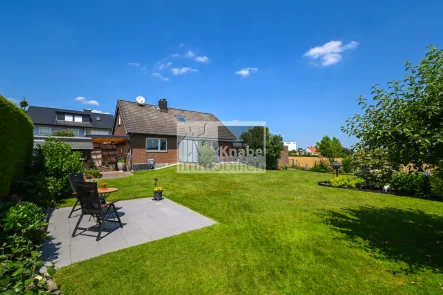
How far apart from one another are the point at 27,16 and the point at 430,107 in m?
12.5

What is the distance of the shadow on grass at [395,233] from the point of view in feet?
13.1

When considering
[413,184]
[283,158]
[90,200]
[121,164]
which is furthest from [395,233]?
[283,158]

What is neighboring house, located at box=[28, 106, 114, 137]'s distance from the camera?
104 feet

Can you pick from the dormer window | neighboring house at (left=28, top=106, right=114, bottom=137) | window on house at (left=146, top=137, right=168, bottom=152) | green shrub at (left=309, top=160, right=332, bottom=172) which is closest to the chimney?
window on house at (left=146, top=137, right=168, bottom=152)

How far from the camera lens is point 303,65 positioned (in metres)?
12.6

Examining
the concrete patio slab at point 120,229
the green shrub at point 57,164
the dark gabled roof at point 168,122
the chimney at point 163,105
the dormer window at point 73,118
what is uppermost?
the dormer window at point 73,118

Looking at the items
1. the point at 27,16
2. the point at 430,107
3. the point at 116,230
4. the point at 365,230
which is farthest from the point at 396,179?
the point at 27,16

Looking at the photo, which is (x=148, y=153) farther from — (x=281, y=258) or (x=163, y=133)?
(x=281, y=258)

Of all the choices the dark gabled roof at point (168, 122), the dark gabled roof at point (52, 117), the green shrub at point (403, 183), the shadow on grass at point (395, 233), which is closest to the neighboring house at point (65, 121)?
the dark gabled roof at point (52, 117)

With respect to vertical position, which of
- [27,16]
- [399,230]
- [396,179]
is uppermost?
[27,16]

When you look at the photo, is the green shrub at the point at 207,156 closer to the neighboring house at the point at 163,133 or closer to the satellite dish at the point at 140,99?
the neighboring house at the point at 163,133

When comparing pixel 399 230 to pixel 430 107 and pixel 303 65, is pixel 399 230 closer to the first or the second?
pixel 430 107

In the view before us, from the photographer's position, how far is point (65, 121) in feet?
111

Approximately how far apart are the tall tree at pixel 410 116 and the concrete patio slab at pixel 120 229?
15.1 feet
